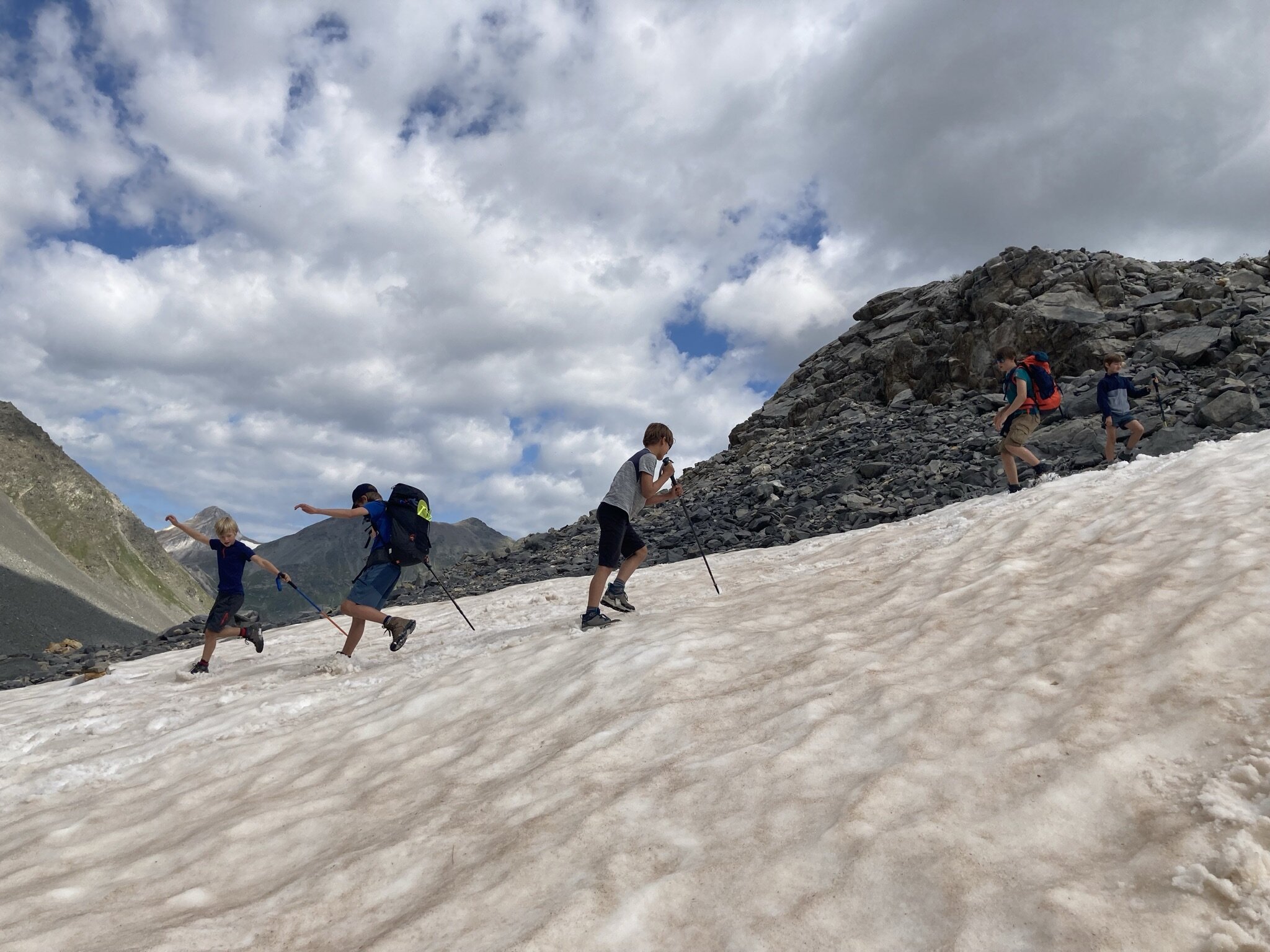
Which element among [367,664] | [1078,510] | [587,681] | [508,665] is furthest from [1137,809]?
[367,664]

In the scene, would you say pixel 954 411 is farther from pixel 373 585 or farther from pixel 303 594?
pixel 373 585

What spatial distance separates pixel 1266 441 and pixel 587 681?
965cm

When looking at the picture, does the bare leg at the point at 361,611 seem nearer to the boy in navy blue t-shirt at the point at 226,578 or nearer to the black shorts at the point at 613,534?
the boy in navy blue t-shirt at the point at 226,578

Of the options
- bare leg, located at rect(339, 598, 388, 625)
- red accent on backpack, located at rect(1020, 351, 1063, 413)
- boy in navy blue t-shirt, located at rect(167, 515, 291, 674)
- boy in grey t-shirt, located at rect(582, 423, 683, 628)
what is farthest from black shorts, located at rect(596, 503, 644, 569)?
red accent on backpack, located at rect(1020, 351, 1063, 413)

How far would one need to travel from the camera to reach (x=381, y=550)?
10398mm

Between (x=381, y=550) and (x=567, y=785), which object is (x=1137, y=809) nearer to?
(x=567, y=785)

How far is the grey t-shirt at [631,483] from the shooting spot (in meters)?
9.25

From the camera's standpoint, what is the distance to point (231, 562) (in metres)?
12.2

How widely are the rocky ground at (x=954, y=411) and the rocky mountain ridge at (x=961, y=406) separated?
0.08m

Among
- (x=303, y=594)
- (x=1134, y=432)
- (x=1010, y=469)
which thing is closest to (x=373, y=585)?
(x=303, y=594)

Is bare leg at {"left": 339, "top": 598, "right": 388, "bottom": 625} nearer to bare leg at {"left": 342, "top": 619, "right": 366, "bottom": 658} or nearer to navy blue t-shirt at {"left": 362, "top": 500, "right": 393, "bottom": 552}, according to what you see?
bare leg at {"left": 342, "top": 619, "right": 366, "bottom": 658}

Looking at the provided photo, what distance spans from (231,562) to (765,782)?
10711 mm

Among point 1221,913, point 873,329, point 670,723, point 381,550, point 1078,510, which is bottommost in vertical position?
point 1221,913

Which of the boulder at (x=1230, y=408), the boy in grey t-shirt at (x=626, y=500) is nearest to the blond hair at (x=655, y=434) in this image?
the boy in grey t-shirt at (x=626, y=500)
